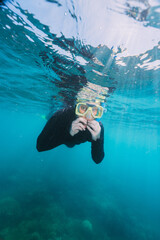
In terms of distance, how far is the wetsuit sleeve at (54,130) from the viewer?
3736 mm

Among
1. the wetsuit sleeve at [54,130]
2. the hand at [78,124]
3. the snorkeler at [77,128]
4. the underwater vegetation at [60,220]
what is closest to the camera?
the hand at [78,124]

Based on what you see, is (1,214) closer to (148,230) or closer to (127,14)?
(127,14)

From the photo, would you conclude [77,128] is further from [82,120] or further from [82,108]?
[82,108]

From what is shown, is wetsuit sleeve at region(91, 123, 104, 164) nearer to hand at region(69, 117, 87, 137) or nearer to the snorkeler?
the snorkeler

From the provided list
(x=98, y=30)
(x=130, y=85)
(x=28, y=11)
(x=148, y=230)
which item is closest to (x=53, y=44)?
(x=28, y=11)

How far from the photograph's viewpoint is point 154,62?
6.86m

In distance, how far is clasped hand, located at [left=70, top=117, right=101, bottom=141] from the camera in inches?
138

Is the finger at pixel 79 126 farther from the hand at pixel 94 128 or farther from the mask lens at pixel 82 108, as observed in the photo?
the mask lens at pixel 82 108

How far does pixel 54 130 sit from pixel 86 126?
0.98 metres

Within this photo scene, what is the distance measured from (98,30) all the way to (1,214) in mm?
16861

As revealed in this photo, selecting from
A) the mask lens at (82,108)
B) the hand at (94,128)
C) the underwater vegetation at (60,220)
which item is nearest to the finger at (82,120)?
the hand at (94,128)

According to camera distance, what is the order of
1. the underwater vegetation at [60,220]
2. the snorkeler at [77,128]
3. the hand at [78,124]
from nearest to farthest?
the hand at [78,124], the snorkeler at [77,128], the underwater vegetation at [60,220]

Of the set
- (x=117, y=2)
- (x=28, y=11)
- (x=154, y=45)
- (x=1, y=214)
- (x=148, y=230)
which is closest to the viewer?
(x=117, y=2)

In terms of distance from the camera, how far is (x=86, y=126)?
3.67m
